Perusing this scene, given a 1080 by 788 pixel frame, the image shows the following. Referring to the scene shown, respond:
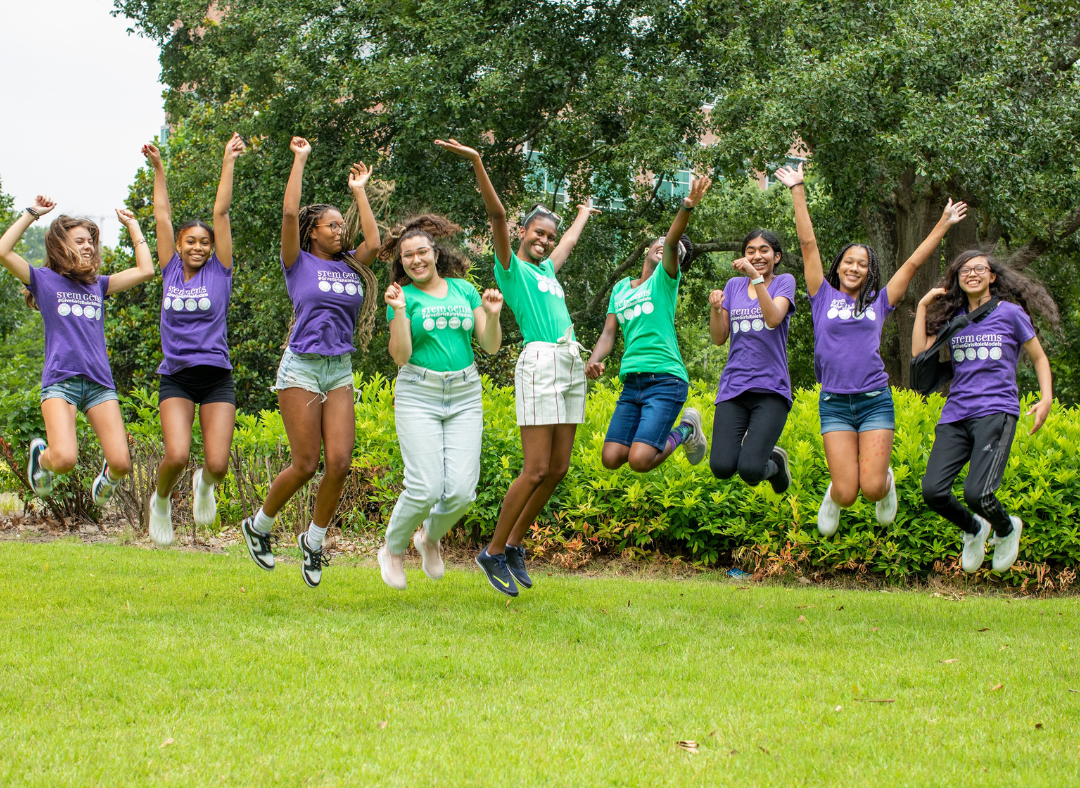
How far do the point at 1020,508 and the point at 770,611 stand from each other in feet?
8.79

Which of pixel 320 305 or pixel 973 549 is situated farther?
pixel 973 549

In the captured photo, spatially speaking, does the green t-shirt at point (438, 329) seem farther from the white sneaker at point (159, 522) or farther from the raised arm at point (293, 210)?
the white sneaker at point (159, 522)

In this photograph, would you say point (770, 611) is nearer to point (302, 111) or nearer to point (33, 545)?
point (33, 545)

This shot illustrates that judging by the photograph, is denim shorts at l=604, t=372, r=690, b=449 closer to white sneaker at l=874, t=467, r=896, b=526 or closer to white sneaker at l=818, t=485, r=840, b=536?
white sneaker at l=818, t=485, r=840, b=536

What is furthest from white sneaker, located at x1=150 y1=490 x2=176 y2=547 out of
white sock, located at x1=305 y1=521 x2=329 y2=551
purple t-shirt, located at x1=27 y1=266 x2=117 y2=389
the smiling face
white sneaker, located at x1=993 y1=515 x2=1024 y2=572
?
white sneaker, located at x1=993 y1=515 x2=1024 y2=572

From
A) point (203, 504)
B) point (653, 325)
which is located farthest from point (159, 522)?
point (653, 325)

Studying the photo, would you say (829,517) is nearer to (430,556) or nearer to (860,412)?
(860,412)

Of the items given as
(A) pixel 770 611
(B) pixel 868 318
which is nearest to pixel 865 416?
(B) pixel 868 318

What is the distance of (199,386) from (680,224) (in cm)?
328

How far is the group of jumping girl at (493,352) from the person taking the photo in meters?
6.11

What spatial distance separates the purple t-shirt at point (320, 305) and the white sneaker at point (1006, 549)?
4397mm

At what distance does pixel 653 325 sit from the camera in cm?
662

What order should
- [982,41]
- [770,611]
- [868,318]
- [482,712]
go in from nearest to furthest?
[482,712]
[868,318]
[770,611]
[982,41]

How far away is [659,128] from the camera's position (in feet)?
47.1
